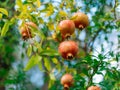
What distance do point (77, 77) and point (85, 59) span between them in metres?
0.13

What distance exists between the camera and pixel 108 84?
166 cm

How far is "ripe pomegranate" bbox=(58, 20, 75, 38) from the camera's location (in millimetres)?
1256

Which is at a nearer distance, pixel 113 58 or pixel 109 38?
pixel 113 58

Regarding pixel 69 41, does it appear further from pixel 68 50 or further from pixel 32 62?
pixel 32 62

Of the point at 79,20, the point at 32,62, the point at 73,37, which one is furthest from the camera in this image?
the point at 73,37

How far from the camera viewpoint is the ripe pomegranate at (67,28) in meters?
1.26

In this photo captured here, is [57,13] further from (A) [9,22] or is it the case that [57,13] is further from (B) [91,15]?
(B) [91,15]

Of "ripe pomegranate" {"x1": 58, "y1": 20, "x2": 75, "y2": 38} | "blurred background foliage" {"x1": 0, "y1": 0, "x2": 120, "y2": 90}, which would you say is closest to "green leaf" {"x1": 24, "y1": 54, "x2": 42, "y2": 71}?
"blurred background foliage" {"x1": 0, "y1": 0, "x2": 120, "y2": 90}

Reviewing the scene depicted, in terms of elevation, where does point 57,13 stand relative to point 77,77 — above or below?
above

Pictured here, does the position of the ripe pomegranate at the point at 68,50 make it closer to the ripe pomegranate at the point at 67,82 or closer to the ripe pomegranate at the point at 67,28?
the ripe pomegranate at the point at 67,28

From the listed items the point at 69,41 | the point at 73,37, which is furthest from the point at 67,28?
the point at 73,37

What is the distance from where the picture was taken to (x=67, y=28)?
1.25m

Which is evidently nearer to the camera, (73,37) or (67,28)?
(67,28)

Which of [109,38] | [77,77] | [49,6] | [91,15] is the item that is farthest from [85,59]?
[109,38]
